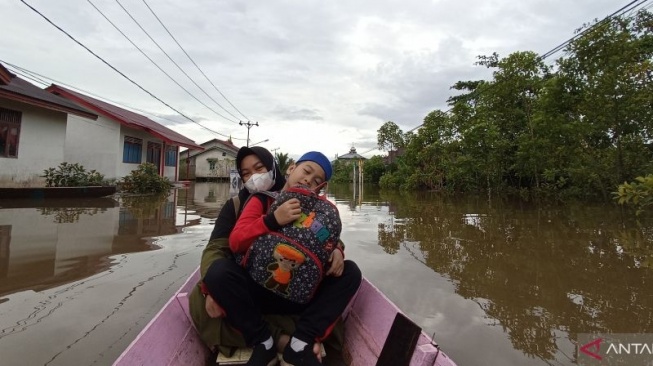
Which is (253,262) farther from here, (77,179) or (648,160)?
(648,160)

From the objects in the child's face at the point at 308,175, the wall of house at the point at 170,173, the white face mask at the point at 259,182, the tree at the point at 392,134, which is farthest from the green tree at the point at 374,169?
the child's face at the point at 308,175

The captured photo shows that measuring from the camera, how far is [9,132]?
1085 centimetres

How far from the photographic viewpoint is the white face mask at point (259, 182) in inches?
88.8

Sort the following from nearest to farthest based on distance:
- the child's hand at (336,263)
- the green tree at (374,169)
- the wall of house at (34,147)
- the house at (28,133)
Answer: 1. the child's hand at (336,263)
2. the house at (28,133)
3. the wall of house at (34,147)
4. the green tree at (374,169)

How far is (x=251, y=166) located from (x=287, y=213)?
2.32 feet

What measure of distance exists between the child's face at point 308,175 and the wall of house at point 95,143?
16531 millimetres

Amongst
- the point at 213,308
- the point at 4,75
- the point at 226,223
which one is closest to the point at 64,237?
the point at 226,223

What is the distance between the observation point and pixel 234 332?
6.48 ft

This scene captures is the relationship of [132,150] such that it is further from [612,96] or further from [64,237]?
[612,96]

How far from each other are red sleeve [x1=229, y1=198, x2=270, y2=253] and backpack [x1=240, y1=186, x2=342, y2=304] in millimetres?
30

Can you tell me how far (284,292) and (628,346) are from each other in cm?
275

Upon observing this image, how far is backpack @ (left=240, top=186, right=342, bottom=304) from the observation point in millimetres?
1827

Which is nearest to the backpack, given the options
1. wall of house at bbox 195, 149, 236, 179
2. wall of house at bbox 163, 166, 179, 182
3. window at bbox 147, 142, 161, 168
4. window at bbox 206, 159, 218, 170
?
window at bbox 147, 142, 161, 168

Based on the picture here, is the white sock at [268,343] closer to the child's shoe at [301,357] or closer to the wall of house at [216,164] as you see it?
the child's shoe at [301,357]
